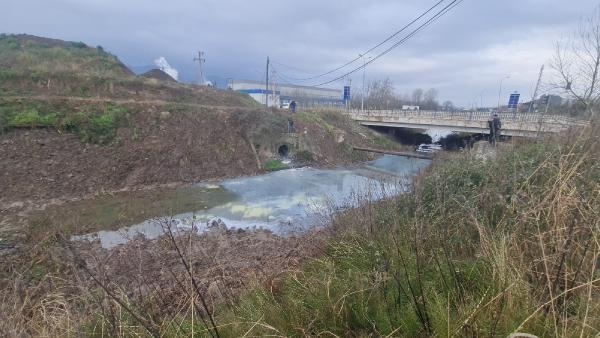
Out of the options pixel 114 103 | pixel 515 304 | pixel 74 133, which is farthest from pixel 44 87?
pixel 515 304

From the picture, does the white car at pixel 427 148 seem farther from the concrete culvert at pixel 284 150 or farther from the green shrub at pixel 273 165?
the green shrub at pixel 273 165

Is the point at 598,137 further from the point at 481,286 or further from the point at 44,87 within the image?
the point at 44,87

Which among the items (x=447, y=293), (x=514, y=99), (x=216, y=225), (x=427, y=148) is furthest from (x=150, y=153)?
(x=514, y=99)

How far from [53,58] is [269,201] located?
25.0 meters

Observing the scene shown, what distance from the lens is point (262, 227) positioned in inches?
435

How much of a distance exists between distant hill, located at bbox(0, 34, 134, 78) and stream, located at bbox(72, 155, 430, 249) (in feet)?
49.7

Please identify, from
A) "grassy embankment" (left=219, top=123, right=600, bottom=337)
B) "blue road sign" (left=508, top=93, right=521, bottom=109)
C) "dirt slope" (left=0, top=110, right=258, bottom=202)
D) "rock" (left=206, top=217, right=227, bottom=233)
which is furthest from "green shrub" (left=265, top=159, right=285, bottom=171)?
"blue road sign" (left=508, top=93, right=521, bottom=109)

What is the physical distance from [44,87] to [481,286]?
84.1 feet

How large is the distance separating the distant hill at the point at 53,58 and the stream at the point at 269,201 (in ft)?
49.7

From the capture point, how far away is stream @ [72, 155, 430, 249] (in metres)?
9.41

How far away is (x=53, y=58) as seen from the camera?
2612 cm

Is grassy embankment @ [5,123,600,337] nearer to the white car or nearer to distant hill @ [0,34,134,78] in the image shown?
the white car

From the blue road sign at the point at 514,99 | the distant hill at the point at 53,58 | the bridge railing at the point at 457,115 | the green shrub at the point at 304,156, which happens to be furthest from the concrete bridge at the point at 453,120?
the distant hill at the point at 53,58

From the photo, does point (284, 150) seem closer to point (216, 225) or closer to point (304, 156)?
point (304, 156)
